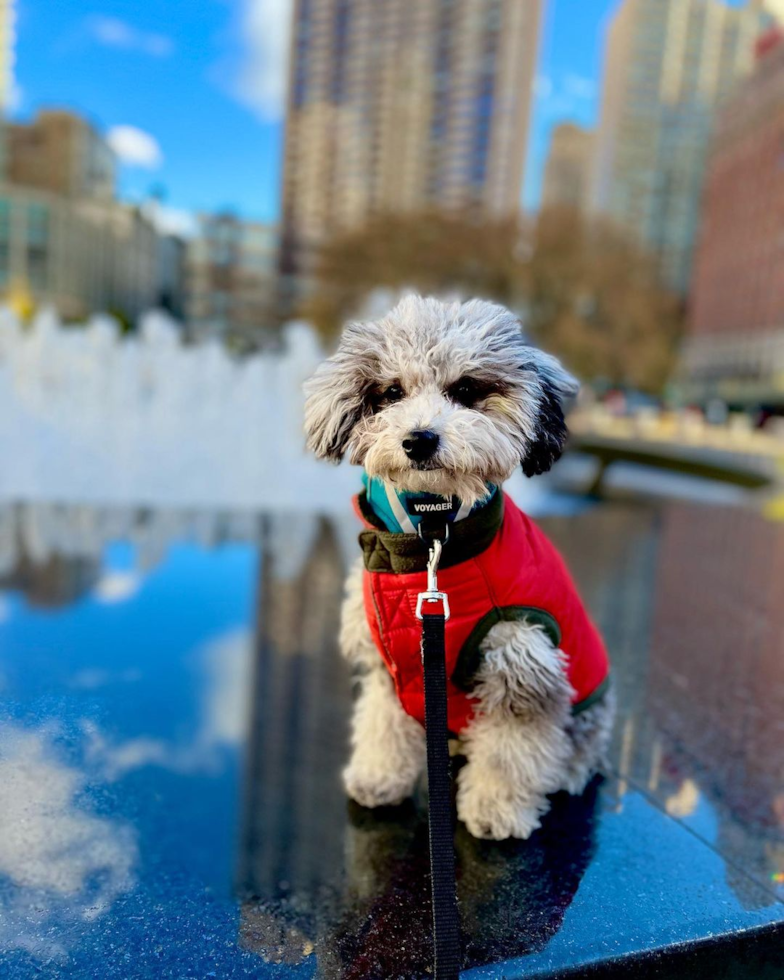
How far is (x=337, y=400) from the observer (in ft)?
6.81

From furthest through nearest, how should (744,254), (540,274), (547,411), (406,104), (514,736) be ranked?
→ (406,104)
(744,254)
(540,274)
(514,736)
(547,411)

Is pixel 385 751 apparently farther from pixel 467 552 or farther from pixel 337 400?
pixel 337 400

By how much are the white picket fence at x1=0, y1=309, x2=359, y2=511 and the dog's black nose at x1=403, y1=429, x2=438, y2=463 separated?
22.8 ft

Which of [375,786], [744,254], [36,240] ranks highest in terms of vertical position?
[744,254]

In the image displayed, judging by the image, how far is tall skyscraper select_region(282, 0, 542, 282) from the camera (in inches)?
4889

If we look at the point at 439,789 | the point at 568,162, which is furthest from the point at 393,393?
the point at 568,162

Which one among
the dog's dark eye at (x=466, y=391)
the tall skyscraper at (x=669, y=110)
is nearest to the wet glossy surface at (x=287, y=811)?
the dog's dark eye at (x=466, y=391)

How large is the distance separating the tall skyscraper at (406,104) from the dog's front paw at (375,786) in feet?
409

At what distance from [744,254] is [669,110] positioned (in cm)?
6920

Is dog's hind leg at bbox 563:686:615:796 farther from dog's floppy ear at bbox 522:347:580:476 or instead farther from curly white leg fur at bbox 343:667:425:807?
dog's floppy ear at bbox 522:347:580:476

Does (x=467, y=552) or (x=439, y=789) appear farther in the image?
(x=467, y=552)

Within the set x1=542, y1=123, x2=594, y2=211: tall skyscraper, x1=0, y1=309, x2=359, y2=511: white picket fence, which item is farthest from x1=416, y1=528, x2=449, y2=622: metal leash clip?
x1=542, y1=123, x2=594, y2=211: tall skyscraper

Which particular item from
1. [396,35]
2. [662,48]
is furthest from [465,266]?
[662,48]

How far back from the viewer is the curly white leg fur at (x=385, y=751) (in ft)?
8.20
